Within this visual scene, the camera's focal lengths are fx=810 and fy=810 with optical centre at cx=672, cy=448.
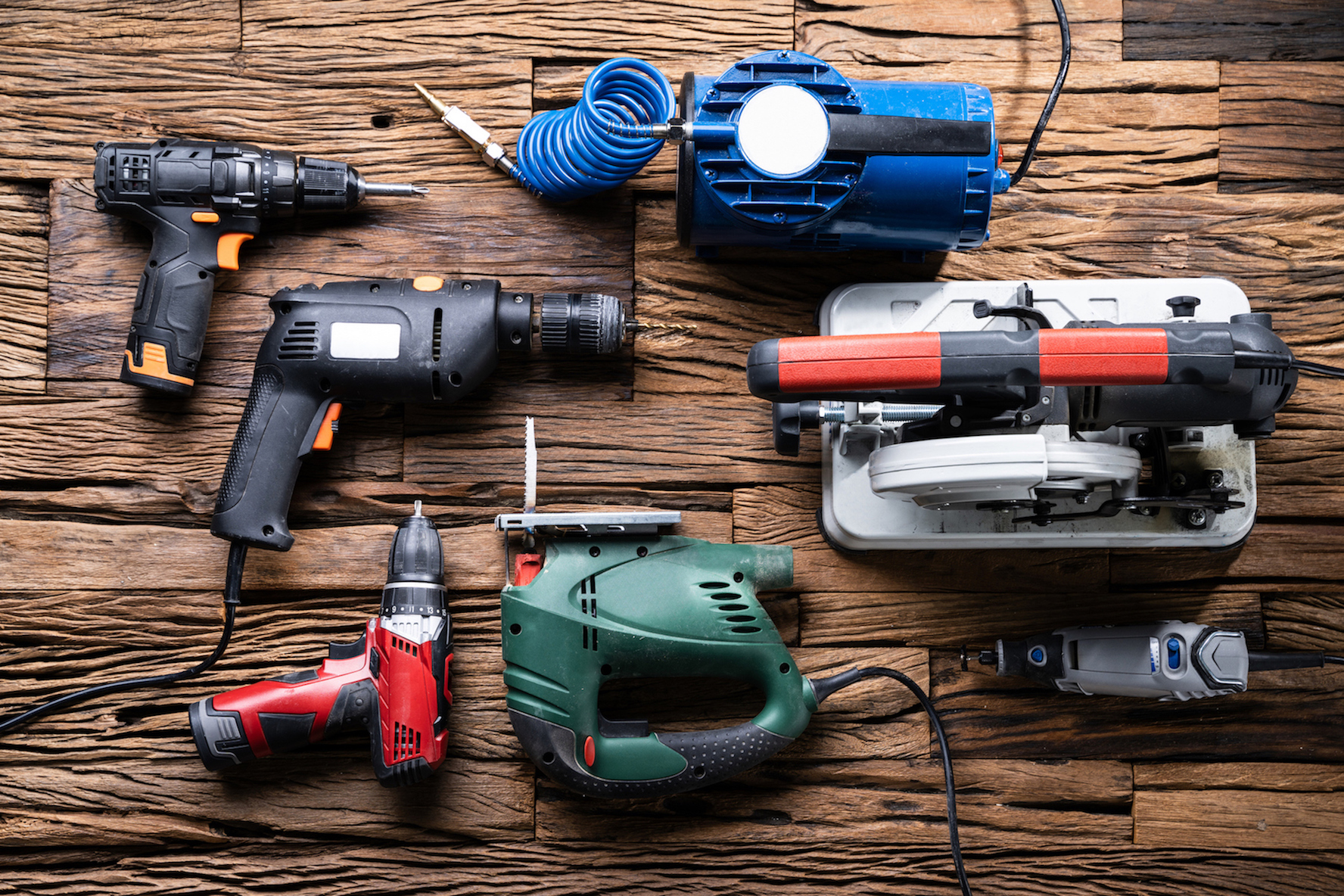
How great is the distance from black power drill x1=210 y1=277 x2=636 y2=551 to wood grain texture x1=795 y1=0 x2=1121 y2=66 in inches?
23.0

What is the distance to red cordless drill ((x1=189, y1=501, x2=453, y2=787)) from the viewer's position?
1.18 meters

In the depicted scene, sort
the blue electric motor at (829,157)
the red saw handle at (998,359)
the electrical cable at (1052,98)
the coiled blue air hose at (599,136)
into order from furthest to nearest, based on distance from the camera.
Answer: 1. the electrical cable at (1052,98)
2. the coiled blue air hose at (599,136)
3. the blue electric motor at (829,157)
4. the red saw handle at (998,359)

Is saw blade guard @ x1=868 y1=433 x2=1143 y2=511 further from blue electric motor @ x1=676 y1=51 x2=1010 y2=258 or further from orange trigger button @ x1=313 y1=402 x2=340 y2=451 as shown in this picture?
orange trigger button @ x1=313 y1=402 x2=340 y2=451

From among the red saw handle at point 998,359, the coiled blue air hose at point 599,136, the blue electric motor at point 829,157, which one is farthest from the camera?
the coiled blue air hose at point 599,136

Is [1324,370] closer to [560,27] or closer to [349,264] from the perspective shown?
[560,27]

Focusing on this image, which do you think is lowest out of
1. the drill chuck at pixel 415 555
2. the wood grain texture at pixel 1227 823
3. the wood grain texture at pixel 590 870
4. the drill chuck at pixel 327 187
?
the wood grain texture at pixel 590 870

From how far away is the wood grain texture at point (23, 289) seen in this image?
132 cm

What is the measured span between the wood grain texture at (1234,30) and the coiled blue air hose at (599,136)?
2.66 feet

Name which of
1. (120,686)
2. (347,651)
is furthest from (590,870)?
(120,686)

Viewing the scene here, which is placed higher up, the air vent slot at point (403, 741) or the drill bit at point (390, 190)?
the drill bit at point (390, 190)

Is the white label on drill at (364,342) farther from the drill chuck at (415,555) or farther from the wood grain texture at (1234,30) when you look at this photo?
the wood grain texture at (1234,30)

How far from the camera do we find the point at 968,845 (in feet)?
4.26

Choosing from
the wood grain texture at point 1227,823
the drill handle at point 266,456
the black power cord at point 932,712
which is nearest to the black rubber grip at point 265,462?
the drill handle at point 266,456

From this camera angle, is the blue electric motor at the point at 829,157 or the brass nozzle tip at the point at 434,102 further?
the brass nozzle tip at the point at 434,102
